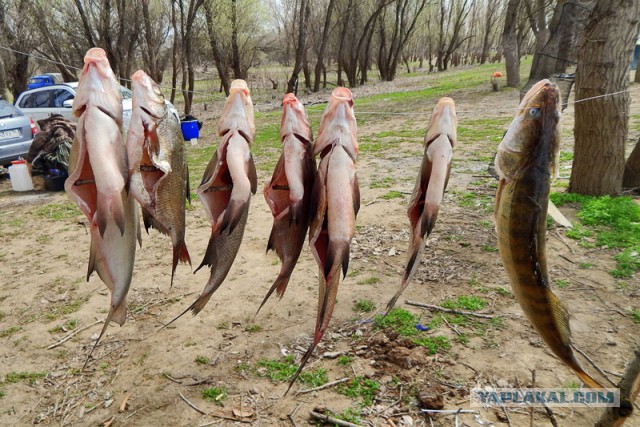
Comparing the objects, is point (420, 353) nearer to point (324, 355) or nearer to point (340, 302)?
point (324, 355)

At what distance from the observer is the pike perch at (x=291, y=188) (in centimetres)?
205

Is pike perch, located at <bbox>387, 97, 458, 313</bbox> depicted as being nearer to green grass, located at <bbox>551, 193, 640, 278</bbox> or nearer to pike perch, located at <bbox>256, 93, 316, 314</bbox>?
pike perch, located at <bbox>256, 93, 316, 314</bbox>

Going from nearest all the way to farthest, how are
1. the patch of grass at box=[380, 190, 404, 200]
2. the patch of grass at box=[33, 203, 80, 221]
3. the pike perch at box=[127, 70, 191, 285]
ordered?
the pike perch at box=[127, 70, 191, 285], the patch of grass at box=[380, 190, 404, 200], the patch of grass at box=[33, 203, 80, 221]

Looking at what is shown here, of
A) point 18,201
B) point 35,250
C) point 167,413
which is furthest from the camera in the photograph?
point 18,201

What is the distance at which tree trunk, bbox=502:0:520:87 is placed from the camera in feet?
55.6

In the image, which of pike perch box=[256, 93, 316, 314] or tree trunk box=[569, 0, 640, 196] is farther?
tree trunk box=[569, 0, 640, 196]

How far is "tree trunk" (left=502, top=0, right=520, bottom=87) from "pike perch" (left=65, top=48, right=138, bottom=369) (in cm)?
1835

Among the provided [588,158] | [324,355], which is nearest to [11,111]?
[324,355]

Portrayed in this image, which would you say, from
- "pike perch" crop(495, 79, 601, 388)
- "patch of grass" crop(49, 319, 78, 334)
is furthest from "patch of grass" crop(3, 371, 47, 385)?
"pike perch" crop(495, 79, 601, 388)

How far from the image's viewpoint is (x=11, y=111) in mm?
10109

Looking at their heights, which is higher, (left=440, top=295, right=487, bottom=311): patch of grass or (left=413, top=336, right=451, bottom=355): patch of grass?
(left=440, top=295, right=487, bottom=311): patch of grass

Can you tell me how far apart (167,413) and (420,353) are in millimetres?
2010

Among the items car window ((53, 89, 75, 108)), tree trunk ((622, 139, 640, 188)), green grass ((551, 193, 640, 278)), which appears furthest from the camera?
car window ((53, 89, 75, 108))

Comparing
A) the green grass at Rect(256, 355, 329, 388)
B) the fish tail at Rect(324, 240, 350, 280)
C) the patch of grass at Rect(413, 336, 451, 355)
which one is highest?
the fish tail at Rect(324, 240, 350, 280)
